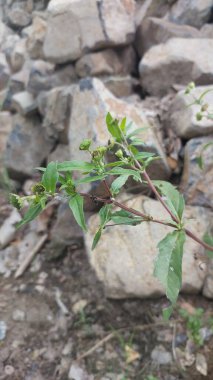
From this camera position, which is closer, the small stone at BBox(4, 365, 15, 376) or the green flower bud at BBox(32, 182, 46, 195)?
the green flower bud at BBox(32, 182, 46, 195)

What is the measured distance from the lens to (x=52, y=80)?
280 cm

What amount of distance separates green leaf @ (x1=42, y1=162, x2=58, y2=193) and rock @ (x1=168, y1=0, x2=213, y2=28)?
6.09 feet

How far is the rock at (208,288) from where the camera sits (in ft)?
5.82

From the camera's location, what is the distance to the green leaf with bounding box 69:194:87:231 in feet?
3.04

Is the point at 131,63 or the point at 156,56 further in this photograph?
the point at 131,63

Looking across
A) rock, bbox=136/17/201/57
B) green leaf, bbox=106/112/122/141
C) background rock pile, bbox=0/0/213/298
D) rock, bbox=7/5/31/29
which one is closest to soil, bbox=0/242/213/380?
background rock pile, bbox=0/0/213/298

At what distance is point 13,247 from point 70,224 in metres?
0.43

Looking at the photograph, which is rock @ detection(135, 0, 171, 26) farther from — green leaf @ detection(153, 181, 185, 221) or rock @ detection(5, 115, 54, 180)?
green leaf @ detection(153, 181, 185, 221)

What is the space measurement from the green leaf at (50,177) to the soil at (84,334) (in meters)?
1.07

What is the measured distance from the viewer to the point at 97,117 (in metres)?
2.06

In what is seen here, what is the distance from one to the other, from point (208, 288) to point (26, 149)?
63.8 inches

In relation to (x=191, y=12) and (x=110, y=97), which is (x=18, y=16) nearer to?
(x=110, y=97)

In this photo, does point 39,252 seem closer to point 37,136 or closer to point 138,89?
point 37,136

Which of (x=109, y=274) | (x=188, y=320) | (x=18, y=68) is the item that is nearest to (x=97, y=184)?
(x=109, y=274)
